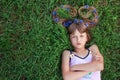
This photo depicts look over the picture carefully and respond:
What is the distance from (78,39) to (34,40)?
60 cm

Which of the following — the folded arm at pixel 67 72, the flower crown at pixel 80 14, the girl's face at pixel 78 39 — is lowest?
the folded arm at pixel 67 72

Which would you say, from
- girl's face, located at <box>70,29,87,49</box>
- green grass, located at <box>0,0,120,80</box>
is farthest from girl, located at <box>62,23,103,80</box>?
green grass, located at <box>0,0,120,80</box>

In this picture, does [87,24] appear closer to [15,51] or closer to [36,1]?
[36,1]

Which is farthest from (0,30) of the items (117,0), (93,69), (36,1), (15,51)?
(117,0)

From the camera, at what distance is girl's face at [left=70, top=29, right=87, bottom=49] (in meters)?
4.05

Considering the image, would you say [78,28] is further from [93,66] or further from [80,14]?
[93,66]

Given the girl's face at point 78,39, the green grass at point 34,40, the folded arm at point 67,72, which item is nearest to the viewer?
the folded arm at point 67,72

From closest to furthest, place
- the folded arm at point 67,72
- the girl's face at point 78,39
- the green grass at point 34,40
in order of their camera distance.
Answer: the folded arm at point 67,72 < the girl's face at point 78,39 < the green grass at point 34,40

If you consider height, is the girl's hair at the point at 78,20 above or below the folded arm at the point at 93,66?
above

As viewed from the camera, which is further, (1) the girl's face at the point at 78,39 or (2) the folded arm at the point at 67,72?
(1) the girl's face at the point at 78,39

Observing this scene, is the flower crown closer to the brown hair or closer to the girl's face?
the brown hair

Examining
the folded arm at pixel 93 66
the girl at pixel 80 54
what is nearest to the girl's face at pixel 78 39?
the girl at pixel 80 54

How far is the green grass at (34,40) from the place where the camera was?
13.7 feet

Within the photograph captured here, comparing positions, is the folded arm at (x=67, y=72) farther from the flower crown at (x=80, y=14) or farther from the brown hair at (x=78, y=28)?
the flower crown at (x=80, y=14)
